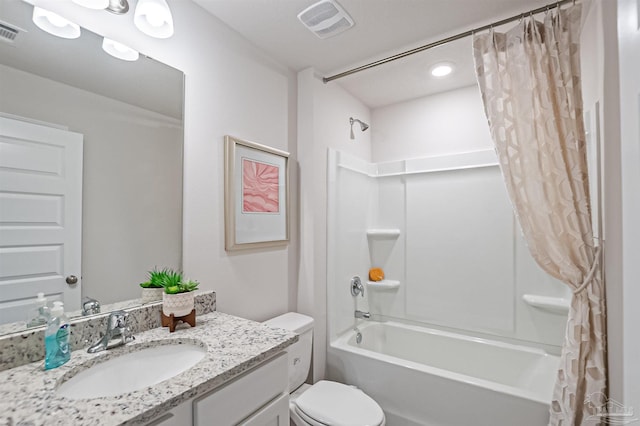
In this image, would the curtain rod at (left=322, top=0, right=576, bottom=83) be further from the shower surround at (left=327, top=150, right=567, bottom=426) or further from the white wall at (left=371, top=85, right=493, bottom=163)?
the white wall at (left=371, top=85, right=493, bottom=163)

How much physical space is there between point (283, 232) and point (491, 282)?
5.43 ft

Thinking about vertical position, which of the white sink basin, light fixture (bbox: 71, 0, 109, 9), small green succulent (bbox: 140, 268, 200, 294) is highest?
light fixture (bbox: 71, 0, 109, 9)

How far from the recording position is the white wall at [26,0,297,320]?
145 centimetres

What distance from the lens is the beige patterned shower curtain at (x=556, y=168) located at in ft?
4.33

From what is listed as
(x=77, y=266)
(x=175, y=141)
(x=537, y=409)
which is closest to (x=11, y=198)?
(x=77, y=266)

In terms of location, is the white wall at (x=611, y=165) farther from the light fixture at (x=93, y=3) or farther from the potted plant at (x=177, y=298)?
the light fixture at (x=93, y=3)

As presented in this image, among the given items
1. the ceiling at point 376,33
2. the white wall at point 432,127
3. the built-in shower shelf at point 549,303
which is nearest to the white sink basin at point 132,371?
the ceiling at point 376,33

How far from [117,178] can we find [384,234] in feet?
6.81

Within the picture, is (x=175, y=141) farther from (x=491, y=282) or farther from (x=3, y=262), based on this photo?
(x=491, y=282)

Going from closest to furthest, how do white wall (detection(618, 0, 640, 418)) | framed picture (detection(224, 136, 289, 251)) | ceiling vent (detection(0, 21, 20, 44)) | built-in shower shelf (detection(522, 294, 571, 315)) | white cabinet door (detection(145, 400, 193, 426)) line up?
white wall (detection(618, 0, 640, 418)), white cabinet door (detection(145, 400, 193, 426)), ceiling vent (detection(0, 21, 20, 44)), framed picture (detection(224, 136, 289, 251)), built-in shower shelf (detection(522, 294, 571, 315))

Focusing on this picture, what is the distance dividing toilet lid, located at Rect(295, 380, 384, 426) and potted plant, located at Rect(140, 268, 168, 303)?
3.19ft

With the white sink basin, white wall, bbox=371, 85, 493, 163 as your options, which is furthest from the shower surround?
the white sink basin

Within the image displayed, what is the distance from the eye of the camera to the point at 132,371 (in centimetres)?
105

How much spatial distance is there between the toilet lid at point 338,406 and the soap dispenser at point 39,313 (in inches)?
49.0
